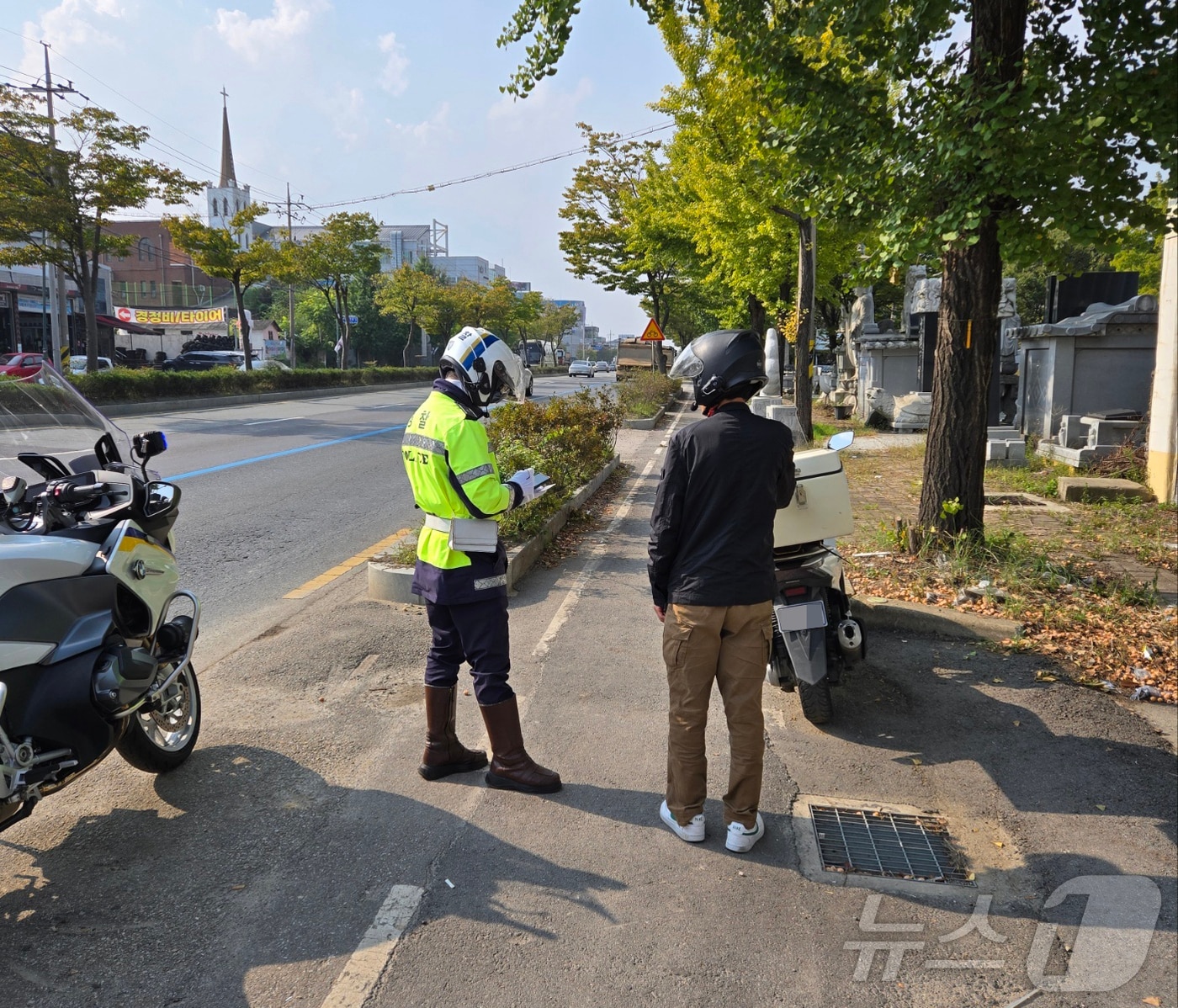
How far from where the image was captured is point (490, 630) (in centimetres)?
381

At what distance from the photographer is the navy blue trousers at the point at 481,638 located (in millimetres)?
3805

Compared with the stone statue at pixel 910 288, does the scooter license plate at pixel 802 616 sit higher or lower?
lower

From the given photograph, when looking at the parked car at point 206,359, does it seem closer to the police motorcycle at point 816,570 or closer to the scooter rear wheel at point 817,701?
the police motorcycle at point 816,570

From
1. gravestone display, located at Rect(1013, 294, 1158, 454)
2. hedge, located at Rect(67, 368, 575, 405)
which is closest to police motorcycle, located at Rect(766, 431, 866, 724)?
gravestone display, located at Rect(1013, 294, 1158, 454)

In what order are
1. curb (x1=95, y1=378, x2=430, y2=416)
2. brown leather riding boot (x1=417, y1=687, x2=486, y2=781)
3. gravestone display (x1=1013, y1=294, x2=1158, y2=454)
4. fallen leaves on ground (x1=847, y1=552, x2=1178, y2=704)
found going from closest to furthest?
brown leather riding boot (x1=417, y1=687, x2=486, y2=781)
fallen leaves on ground (x1=847, y1=552, x2=1178, y2=704)
gravestone display (x1=1013, y1=294, x2=1158, y2=454)
curb (x1=95, y1=378, x2=430, y2=416)

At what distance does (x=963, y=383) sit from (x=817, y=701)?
3510 millimetres

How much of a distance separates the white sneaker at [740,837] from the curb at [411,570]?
104 inches

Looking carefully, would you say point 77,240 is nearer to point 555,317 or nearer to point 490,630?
point 490,630

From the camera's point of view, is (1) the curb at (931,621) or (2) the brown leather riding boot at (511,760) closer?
(2) the brown leather riding boot at (511,760)

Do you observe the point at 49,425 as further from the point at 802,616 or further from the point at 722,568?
the point at 802,616


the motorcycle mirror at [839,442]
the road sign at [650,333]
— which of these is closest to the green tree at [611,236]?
the road sign at [650,333]

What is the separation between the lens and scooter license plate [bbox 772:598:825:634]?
4281mm

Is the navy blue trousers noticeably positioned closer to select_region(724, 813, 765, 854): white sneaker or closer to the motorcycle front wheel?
select_region(724, 813, 765, 854): white sneaker

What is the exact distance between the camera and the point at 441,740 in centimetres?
402
